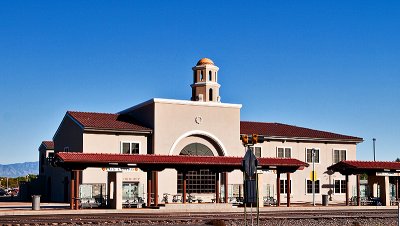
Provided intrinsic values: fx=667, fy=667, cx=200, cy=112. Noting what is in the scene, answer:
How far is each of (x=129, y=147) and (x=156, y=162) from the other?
32.2 feet

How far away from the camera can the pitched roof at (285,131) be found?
190 feet

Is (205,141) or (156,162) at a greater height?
(205,141)

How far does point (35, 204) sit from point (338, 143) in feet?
104

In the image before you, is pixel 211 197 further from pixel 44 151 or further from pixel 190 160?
pixel 44 151

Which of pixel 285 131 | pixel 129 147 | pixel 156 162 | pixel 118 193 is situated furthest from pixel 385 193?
pixel 118 193

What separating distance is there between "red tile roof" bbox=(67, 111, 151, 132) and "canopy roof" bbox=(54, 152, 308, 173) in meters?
8.10

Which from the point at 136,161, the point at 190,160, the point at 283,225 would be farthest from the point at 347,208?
the point at 283,225

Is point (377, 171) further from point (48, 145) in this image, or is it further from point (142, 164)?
point (48, 145)

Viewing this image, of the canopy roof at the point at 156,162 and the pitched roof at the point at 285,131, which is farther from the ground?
the pitched roof at the point at 285,131

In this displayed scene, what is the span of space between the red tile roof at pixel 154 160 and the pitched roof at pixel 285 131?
1129cm

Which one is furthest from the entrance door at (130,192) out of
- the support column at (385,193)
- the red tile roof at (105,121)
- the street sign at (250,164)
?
the street sign at (250,164)

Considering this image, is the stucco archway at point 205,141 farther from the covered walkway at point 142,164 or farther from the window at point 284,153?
the covered walkway at point 142,164

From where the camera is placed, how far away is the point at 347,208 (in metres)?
42.8

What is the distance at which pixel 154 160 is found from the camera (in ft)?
137
